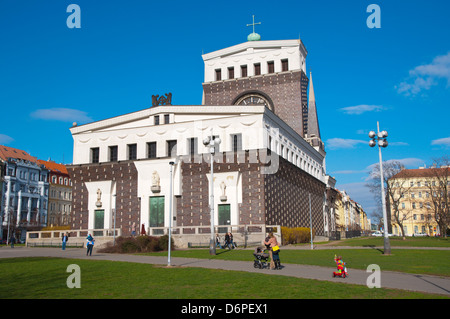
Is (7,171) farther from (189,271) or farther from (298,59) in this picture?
(189,271)

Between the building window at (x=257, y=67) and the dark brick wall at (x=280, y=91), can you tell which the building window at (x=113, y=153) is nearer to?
the dark brick wall at (x=280, y=91)

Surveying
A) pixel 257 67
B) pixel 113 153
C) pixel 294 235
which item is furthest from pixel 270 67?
pixel 294 235

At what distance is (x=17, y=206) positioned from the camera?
8975 centimetres

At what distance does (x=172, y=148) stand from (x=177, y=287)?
3597 centimetres

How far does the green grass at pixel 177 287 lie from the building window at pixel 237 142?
2815 cm

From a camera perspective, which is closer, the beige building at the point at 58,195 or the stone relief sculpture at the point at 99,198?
the stone relief sculpture at the point at 99,198

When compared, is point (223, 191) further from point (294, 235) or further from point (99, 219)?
point (99, 219)

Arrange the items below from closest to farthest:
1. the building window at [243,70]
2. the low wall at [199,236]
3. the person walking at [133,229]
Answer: the low wall at [199,236]
the person walking at [133,229]
the building window at [243,70]

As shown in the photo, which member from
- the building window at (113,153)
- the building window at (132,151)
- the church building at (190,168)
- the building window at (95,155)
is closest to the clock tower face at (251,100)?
the church building at (190,168)

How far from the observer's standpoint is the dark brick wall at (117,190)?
49.3 metres

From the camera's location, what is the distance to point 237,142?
46406 millimetres

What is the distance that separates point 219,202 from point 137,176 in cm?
1109

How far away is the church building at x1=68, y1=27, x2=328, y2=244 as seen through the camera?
148ft
